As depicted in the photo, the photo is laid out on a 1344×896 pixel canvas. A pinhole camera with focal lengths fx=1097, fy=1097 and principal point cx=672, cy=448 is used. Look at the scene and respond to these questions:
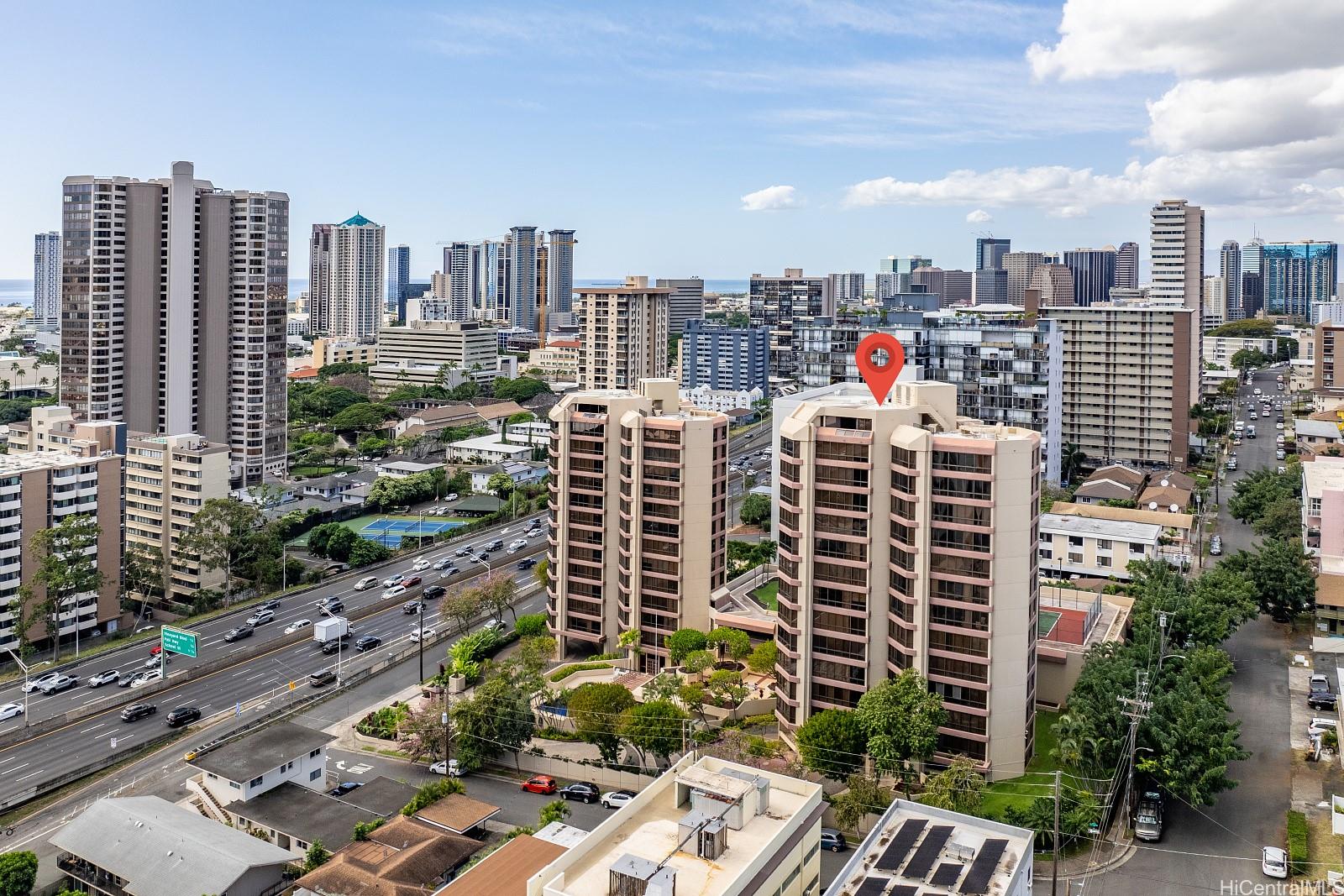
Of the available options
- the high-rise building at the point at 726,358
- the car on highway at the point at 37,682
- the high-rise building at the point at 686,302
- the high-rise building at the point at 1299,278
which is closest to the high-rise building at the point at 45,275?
the high-rise building at the point at 686,302

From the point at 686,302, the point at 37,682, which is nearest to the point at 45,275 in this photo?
the point at 686,302

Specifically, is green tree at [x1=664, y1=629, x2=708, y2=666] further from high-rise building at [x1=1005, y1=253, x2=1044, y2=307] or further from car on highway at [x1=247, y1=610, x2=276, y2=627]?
high-rise building at [x1=1005, y1=253, x2=1044, y2=307]

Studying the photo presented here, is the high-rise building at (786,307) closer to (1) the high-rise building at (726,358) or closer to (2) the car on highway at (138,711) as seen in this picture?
(1) the high-rise building at (726,358)

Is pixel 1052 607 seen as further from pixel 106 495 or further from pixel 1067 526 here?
pixel 106 495

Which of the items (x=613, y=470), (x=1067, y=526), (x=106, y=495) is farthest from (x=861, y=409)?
(x=106, y=495)

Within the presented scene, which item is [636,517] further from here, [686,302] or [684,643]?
[686,302]

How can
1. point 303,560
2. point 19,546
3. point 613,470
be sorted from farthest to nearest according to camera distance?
point 303,560 → point 19,546 → point 613,470

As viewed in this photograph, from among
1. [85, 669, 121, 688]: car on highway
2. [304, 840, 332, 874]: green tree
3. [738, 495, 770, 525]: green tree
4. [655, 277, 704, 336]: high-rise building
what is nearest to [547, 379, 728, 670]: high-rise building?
[304, 840, 332, 874]: green tree

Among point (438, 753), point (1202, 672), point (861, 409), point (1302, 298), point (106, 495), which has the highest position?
point (1302, 298)
